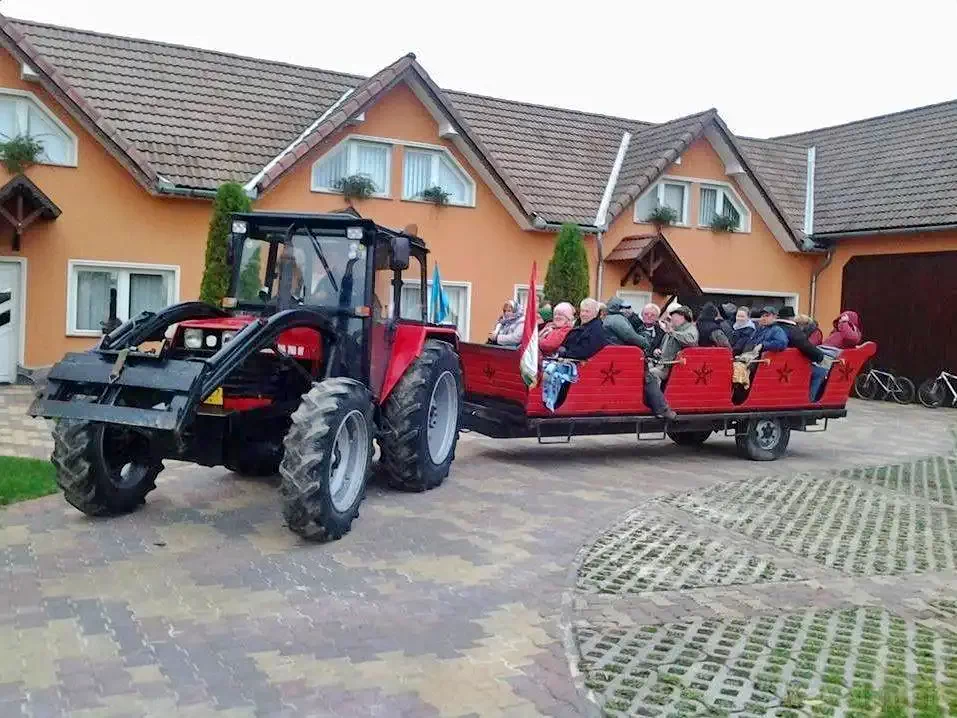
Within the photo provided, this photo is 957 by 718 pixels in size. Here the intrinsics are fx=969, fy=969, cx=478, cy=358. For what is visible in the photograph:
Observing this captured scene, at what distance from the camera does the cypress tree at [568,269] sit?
18266 mm

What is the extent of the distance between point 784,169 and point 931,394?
7.90 meters

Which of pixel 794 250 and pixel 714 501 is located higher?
pixel 794 250

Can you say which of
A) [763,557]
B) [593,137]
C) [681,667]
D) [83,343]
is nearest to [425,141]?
[593,137]

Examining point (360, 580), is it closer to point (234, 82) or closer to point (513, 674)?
point (513, 674)

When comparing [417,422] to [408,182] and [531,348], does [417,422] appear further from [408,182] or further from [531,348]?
[408,182]

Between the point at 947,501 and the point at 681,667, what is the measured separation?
585cm

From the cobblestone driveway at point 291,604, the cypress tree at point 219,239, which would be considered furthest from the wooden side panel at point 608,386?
the cypress tree at point 219,239

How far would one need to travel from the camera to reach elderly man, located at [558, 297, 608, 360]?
10141 millimetres

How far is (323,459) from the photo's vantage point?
20.9 feet

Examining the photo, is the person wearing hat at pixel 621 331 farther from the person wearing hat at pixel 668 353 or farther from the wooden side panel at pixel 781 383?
the wooden side panel at pixel 781 383

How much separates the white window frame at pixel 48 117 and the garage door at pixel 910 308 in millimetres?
16297

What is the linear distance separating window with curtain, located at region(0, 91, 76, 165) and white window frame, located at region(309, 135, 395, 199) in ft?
13.0

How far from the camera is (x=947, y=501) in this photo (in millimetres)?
9469

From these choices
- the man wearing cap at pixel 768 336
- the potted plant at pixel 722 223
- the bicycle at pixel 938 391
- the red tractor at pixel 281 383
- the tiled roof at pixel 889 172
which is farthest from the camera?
the potted plant at pixel 722 223
